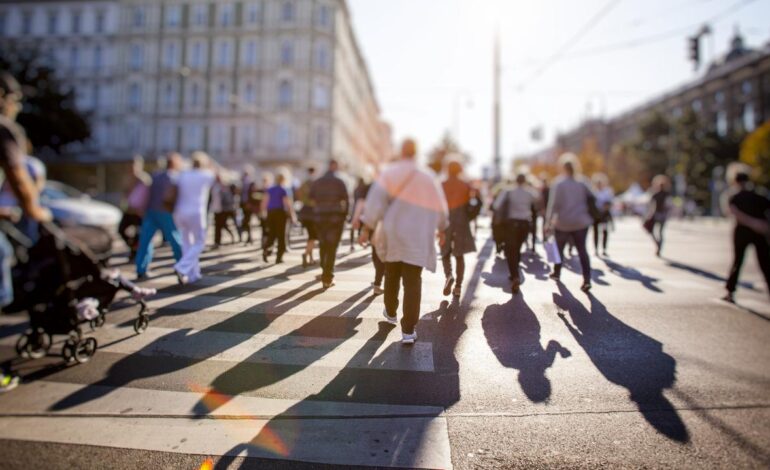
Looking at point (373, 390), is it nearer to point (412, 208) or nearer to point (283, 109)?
point (412, 208)

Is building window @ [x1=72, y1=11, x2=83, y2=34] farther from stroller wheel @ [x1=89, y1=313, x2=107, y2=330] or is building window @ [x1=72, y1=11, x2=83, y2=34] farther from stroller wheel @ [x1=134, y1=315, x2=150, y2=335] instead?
stroller wheel @ [x1=134, y1=315, x2=150, y2=335]

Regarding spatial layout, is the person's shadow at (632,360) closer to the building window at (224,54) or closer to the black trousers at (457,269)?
the black trousers at (457,269)

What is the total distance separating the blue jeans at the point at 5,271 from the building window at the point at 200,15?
5189 centimetres

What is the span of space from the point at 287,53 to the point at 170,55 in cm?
1163

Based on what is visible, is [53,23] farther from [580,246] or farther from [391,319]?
[391,319]

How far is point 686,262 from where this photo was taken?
12141mm

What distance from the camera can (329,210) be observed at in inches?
300

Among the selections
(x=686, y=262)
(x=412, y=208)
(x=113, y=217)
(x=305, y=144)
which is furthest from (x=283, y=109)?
(x=412, y=208)

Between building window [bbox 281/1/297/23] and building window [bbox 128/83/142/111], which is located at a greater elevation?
building window [bbox 281/1/297/23]

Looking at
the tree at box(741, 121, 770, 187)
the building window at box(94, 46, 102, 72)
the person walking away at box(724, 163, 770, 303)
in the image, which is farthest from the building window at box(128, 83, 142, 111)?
the tree at box(741, 121, 770, 187)

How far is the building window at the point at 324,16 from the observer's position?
158 feet

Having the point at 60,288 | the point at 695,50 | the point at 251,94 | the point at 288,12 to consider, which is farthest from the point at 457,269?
the point at 288,12

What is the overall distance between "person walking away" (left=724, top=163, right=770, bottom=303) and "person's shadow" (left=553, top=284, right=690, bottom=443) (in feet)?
9.29

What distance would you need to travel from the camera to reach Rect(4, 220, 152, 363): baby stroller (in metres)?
3.89
